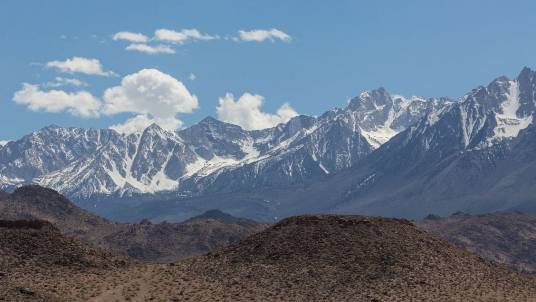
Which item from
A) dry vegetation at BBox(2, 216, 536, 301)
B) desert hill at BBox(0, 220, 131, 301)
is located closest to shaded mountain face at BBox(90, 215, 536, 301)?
dry vegetation at BBox(2, 216, 536, 301)

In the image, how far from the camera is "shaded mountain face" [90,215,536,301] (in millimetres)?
90812

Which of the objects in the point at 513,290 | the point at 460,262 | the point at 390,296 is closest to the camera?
the point at 390,296

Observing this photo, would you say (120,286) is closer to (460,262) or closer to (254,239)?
(254,239)

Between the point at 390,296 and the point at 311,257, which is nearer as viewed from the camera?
the point at 390,296

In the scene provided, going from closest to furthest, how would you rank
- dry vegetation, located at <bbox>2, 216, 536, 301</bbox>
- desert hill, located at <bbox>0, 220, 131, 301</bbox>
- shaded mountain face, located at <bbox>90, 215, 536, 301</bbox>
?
desert hill, located at <bbox>0, 220, 131, 301</bbox>, dry vegetation, located at <bbox>2, 216, 536, 301</bbox>, shaded mountain face, located at <bbox>90, 215, 536, 301</bbox>

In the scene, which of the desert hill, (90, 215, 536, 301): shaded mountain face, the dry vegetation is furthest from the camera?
(90, 215, 536, 301): shaded mountain face

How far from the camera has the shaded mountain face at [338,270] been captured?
3575 inches

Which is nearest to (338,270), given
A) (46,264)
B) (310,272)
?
(310,272)

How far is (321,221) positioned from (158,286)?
2288cm

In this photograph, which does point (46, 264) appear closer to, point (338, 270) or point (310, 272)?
point (310, 272)

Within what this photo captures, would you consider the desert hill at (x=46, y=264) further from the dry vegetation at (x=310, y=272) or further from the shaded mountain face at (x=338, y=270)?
the shaded mountain face at (x=338, y=270)

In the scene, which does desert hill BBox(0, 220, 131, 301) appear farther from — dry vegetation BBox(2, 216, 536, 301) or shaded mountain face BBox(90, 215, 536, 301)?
shaded mountain face BBox(90, 215, 536, 301)

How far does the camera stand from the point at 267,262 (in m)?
99.9

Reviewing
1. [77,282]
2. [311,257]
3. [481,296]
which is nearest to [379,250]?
[311,257]
